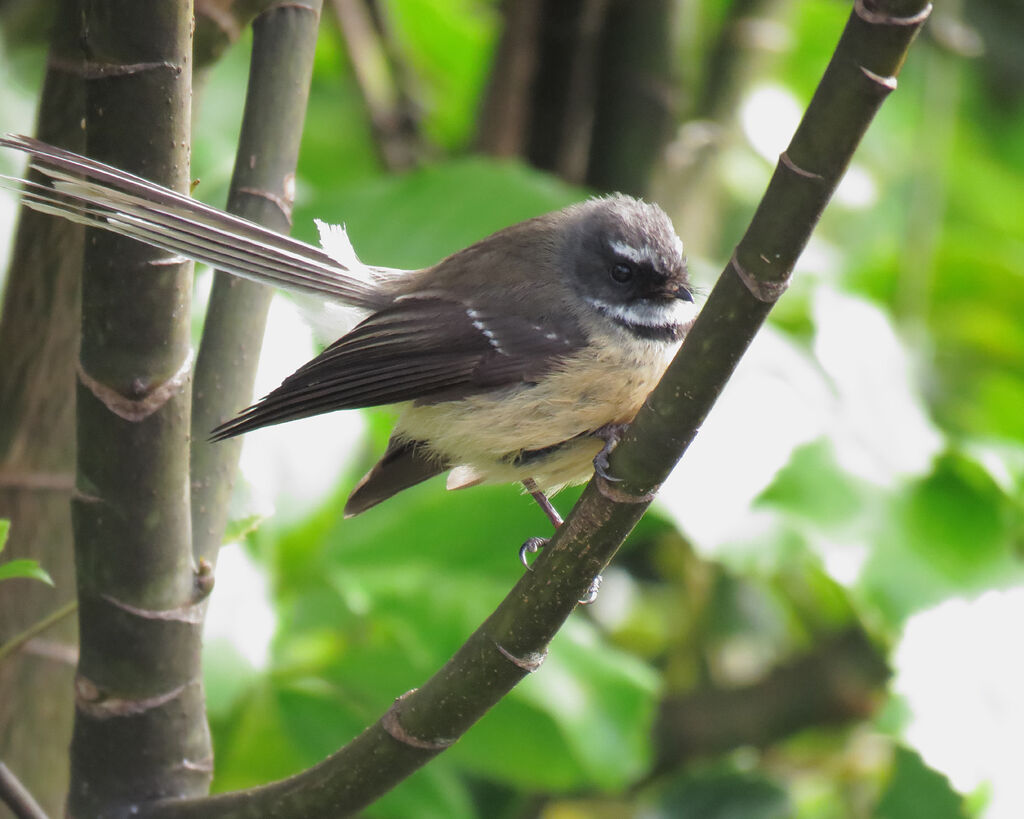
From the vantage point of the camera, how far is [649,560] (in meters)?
4.08

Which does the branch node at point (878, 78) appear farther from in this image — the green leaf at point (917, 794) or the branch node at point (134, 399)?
the green leaf at point (917, 794)

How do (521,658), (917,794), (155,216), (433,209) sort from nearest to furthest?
(521,658) < (155,216) < (917,794) < (433,209)

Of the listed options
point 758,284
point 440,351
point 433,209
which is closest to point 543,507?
point 440,351

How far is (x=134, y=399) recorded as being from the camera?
5.08 feet

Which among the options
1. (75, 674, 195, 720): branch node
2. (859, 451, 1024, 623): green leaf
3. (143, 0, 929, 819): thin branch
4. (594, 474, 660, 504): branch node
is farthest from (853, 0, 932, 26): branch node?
(859, 451, 1024, 623): green leaf

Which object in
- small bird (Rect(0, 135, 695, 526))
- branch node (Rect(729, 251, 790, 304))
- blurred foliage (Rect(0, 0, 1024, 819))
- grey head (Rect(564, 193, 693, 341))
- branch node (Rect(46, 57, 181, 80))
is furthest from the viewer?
blurred foliage (Rect(0, 0, 1024, 819))

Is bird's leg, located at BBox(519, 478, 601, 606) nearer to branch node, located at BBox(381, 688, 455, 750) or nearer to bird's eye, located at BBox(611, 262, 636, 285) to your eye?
bird's eye, located at BBox(611, 262, 636, 285)

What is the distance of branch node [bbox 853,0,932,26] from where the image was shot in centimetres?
115

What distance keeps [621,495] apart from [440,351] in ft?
3.49

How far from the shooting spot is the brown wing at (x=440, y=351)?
7.78 ft

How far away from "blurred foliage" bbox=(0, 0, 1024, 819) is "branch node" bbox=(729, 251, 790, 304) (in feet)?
4.89

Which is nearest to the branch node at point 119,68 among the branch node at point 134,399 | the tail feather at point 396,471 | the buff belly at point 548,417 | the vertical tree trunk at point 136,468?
the vertical tree trunk at point 136,468

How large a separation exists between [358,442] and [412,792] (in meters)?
0.93

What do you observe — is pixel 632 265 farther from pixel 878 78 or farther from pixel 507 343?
pixel 878 78
